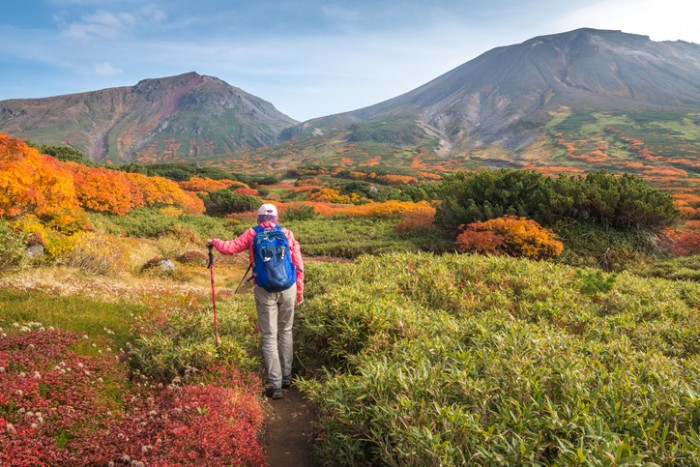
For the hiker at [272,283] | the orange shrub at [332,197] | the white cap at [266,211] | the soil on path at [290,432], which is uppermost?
the white cap at [266,211]

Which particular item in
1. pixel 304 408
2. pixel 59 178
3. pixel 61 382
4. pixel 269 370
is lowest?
pixel 304 408

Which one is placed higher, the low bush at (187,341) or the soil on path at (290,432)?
the low bush at (187,341)

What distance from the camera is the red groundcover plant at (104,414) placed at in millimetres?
3736

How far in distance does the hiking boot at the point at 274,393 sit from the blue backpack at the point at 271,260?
1533 millimetres

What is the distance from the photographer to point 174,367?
18.2 ft

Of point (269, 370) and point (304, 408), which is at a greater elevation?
point (269, 370)

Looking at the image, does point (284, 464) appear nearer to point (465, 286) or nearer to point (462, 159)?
point (465, 286)

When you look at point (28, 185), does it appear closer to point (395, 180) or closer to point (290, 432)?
point (290, 432)

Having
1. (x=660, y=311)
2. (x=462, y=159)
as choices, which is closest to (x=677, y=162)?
(x=462, y=159)

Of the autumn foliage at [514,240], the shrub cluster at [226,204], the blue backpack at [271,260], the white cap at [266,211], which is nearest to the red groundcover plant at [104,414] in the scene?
the blue backpack at [271,260]

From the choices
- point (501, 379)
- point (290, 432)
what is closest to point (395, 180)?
point (290, 432)

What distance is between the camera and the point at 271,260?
5.61m

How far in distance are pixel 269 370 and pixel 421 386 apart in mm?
2785

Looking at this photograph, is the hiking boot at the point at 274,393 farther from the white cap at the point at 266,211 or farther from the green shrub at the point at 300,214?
the green shrub at the point at 300,214
